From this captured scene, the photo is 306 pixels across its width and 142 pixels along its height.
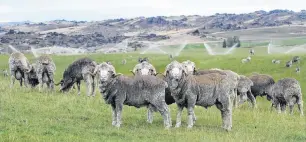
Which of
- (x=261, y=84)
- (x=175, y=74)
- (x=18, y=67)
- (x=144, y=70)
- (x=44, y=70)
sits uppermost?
(x=175, y=74)

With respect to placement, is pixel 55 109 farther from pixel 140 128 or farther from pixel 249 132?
pixel 249 132

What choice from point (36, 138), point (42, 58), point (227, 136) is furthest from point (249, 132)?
point (42, 58)

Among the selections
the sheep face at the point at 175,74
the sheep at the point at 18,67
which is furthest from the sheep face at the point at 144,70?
the sheep at the point at 18,67

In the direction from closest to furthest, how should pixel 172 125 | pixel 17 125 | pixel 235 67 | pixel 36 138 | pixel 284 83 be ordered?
pixel 36 138
pixel 17 125
pixel 172 125
pixel 284 83
pixel 235 67

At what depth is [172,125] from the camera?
19734 mm

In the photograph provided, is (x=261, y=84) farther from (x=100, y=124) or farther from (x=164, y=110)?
(x=100, y=124)

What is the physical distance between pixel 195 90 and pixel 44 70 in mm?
13189

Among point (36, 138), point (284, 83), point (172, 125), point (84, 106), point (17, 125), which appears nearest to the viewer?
point (36, 138)

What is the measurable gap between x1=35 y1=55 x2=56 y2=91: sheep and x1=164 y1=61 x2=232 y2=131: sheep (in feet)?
39.3

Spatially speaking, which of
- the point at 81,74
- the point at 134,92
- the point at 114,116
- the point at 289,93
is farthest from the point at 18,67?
the point at 289,93

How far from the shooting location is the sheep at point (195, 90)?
18.6m

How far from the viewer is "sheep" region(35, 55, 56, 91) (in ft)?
95.0

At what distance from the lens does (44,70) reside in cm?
2927

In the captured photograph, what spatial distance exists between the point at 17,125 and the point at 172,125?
20.4ft
